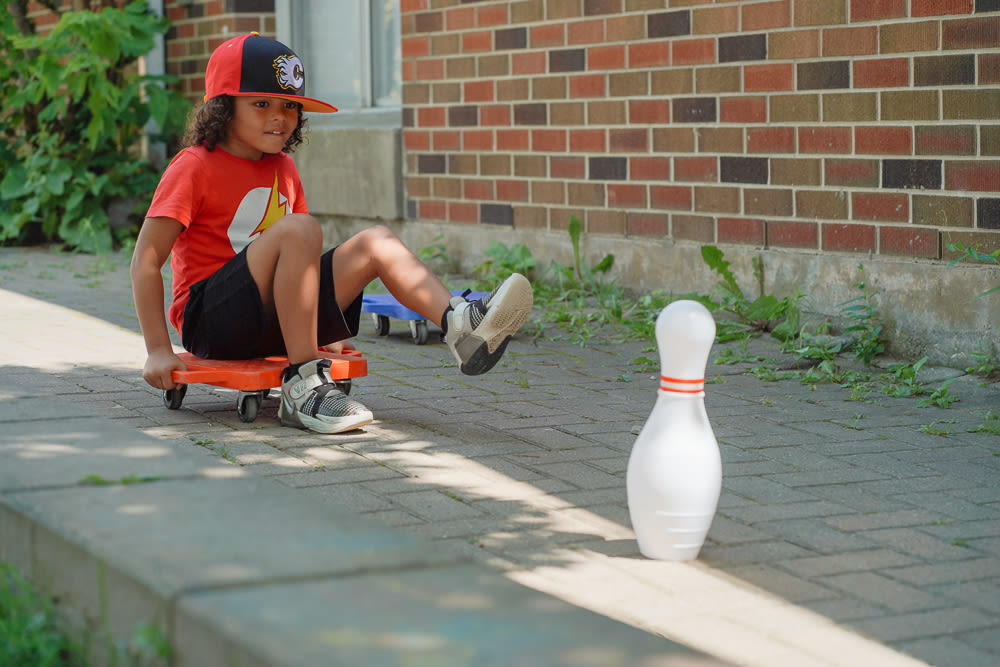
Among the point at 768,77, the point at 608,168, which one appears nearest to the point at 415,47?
the point at 608,168

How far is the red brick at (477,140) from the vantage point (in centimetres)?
810

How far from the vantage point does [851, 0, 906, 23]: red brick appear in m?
5.47

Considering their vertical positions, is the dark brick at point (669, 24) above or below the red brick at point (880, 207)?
above

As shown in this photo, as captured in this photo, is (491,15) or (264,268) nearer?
(264,268)

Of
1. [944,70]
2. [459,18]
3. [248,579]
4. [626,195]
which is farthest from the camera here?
[459,18]

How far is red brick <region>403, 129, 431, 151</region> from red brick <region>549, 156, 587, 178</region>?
1.34 meters

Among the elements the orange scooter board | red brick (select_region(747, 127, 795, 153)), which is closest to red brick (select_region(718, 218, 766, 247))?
red brick (select_region(747, 127, 795, 153))

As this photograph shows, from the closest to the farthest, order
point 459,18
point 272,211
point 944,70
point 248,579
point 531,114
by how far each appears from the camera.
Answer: point 248,579 → point 272,211 → point 944,70 → point 531,114 → point 459,18

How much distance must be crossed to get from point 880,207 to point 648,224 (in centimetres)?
157

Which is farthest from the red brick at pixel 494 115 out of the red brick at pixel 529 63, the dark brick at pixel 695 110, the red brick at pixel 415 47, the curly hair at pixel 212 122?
the curly hair at pixel 212 122

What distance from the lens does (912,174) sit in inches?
216

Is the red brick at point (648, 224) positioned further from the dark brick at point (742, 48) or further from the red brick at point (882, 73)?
the red brick at point (882, 73)

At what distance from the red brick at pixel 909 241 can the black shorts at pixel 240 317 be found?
2.42m

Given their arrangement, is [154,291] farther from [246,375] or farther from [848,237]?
[848,237]
